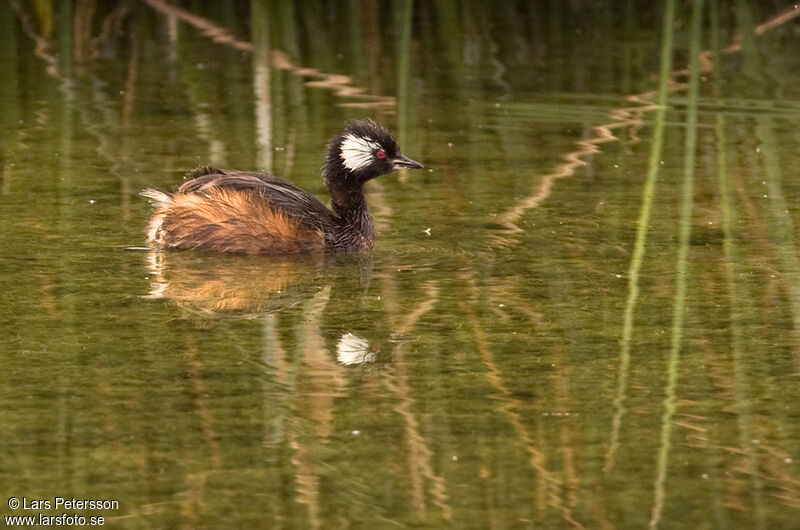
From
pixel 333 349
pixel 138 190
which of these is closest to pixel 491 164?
pixel 138 190

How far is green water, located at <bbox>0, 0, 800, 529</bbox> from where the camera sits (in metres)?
4.69

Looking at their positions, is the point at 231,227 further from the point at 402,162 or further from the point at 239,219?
the point at 402,162

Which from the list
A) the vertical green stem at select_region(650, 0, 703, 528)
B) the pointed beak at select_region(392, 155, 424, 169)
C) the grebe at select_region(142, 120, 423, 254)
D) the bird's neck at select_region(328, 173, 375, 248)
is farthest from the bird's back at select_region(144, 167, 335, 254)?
the vertical green stem at select_region(650, 0, 703, 528)

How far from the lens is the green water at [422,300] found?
15.4 feet

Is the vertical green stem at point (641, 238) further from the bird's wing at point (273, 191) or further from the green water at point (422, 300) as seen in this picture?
the bird's wing at point (273, 191)

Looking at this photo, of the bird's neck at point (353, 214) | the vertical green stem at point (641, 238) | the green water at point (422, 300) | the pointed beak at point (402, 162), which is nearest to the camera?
the green water at point (422, 300)

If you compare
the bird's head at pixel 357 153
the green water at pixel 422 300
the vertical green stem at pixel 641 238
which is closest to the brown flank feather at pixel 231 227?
the green water at pixel 422 300

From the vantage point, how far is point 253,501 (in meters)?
4.50

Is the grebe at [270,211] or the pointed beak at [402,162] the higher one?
the pointed beak at [402,162]

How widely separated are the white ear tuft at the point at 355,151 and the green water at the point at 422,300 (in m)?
0.34

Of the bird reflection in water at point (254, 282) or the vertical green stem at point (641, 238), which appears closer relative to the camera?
the vertical green stem at point (641, 238)

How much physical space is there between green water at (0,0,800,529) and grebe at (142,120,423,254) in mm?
108

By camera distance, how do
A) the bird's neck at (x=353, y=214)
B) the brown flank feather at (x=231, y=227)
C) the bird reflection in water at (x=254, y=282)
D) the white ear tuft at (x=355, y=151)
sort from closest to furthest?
the bird reflection in water at (x=254, y=282) → the brown flank feather at (x=231, y=227) → the bird's neck at (x=353, y=214) → the white ear tuft at (x=355, y=151)

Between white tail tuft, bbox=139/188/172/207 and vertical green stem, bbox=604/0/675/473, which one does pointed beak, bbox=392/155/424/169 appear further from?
vertical green stem, bbox=604/0/675/473
